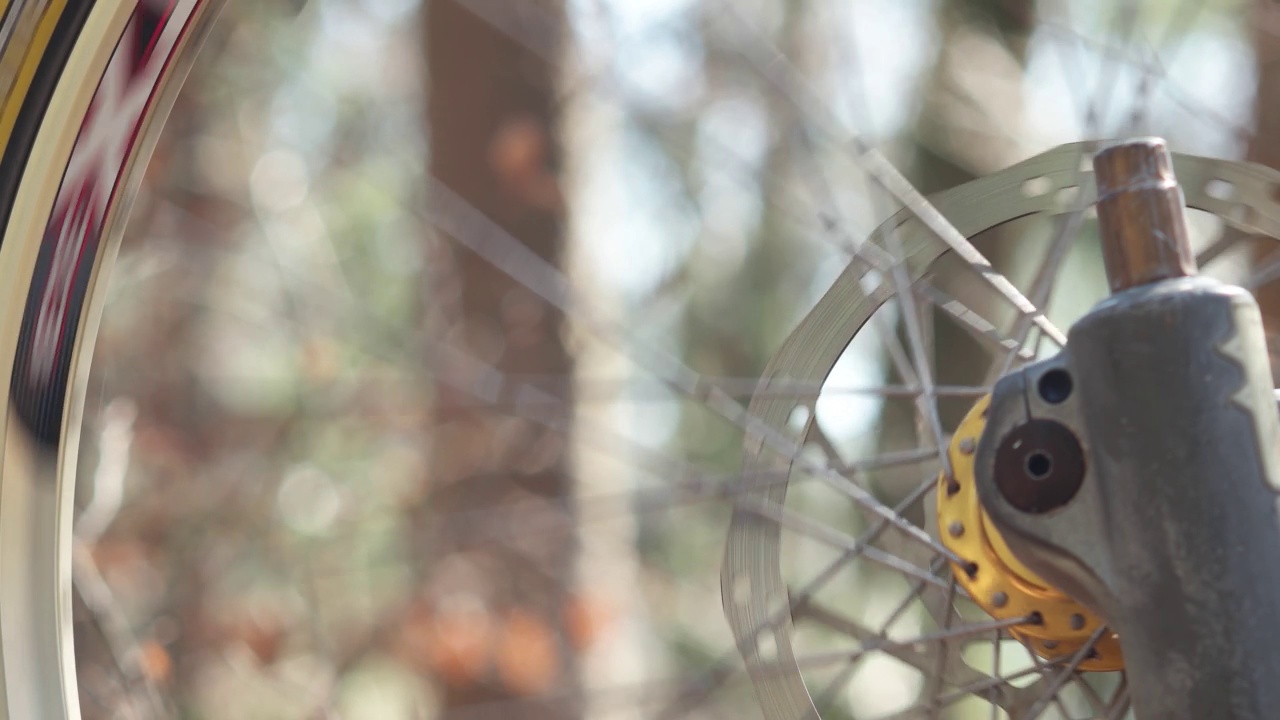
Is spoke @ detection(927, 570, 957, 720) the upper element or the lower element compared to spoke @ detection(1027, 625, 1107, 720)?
upper

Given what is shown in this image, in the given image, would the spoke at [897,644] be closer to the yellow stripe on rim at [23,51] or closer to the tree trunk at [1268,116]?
the tree trunk at [1268,116]

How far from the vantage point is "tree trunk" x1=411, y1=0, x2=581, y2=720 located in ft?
4.75

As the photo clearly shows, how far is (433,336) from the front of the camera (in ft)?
4.07

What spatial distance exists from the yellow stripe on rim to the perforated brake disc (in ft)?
1.00

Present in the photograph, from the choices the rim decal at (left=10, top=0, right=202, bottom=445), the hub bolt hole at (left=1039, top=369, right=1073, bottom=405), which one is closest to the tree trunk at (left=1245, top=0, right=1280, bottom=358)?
the hub bolt hole at (left=1039, top=369, right=1073, bottom=405)

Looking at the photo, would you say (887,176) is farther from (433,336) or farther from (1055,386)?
(433,336)

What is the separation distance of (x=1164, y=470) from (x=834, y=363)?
172 mm

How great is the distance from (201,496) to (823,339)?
1152mm

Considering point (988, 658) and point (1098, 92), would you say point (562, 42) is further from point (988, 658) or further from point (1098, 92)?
point (1098, 92)

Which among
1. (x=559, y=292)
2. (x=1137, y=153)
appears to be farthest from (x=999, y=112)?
(x=1137, y=153)

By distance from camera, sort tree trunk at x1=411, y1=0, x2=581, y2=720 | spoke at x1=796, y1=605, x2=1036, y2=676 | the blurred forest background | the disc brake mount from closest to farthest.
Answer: the disc brake mount, spoke at x1=796, y1=605, x2=1036, y2=676, the blurred forest background, tree trunk at x1=411, y1=0, x2=581, y2=720

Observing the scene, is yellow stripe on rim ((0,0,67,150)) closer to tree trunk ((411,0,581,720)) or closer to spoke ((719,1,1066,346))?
spoke ((719,1,1066,346))

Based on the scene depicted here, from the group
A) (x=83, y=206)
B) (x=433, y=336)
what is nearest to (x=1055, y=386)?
(x=83, y=206)

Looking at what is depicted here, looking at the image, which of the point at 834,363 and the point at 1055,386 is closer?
the point at 1055,386
